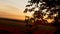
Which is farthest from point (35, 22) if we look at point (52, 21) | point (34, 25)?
point (52, 21)

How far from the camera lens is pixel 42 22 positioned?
79.6 ft

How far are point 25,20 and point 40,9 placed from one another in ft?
7.58

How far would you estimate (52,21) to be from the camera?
24.1 m

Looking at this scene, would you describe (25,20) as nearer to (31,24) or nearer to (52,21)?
(31,24)

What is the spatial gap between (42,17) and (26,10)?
2.21m

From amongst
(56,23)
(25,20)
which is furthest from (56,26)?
(25,20)

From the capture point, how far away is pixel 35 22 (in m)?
24.2

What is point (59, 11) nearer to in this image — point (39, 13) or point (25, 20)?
point (39, 13)

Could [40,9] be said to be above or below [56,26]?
above

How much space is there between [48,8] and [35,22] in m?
2.36

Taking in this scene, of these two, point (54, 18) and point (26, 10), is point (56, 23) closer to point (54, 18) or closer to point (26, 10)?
point (54, 18)

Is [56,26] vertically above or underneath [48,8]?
underneath

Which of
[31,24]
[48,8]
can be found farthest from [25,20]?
[48,8]

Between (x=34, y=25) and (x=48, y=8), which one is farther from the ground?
(x=48, y=8)
